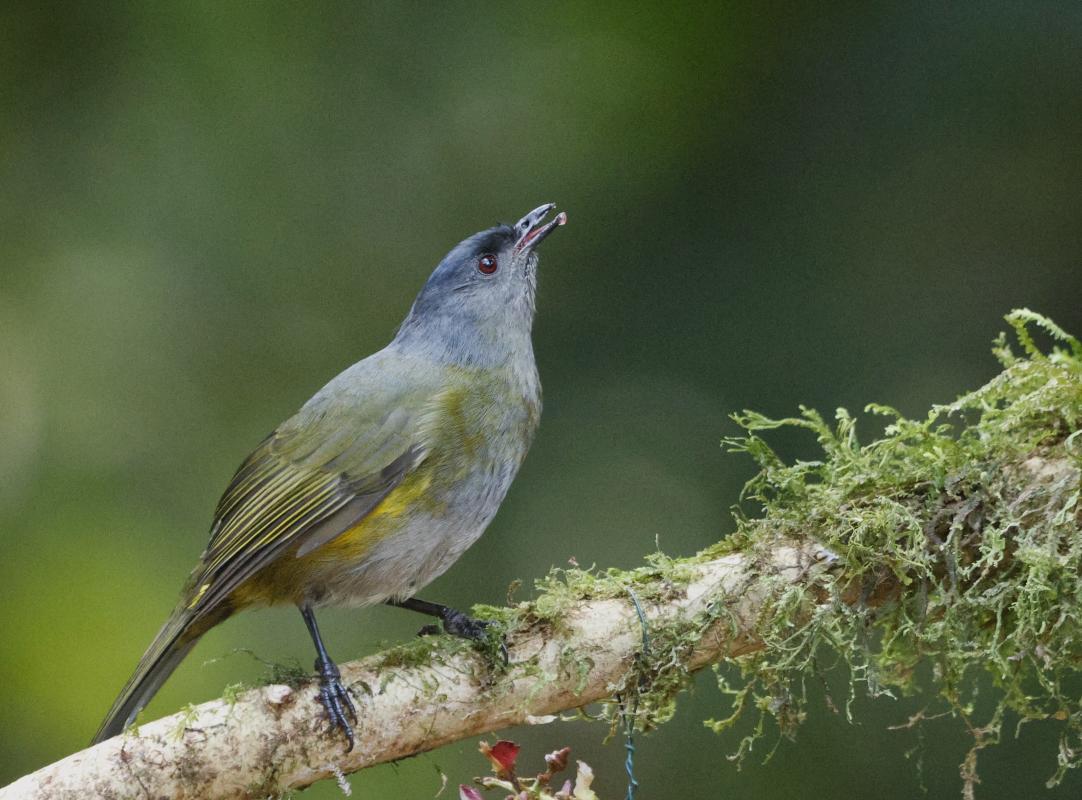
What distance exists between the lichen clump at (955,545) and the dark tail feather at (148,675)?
1.37m

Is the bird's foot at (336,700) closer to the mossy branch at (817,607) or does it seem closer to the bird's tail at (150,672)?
the mossy branch at (817,607)

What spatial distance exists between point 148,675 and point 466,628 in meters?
0.83

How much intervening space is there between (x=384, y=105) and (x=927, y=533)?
10.9 ft

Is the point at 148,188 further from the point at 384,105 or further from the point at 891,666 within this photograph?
the point at 891,666

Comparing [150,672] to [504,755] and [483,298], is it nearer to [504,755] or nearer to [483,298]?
[504,755]

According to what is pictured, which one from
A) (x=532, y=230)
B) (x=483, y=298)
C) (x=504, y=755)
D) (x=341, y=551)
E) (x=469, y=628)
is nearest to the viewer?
(x=504, y=755)

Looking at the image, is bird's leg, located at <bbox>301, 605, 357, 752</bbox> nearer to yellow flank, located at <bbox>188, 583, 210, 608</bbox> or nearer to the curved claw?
the curved claw

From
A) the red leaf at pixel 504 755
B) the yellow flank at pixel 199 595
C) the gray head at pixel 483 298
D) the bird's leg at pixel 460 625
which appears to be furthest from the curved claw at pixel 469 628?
the gray head at pixel 483 298

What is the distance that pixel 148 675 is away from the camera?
3.18 metres

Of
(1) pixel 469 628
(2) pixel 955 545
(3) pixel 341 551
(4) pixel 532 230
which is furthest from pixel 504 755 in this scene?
(4) pixel 532 230

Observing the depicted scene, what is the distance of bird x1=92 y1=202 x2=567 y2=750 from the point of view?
317 cm

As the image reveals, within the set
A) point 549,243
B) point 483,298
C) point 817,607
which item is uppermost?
point 549,243

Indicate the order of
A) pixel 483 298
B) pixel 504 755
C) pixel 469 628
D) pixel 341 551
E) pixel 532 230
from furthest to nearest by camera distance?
pixel 532 230, pixel 483 298, pixel 341 551, pixel 469 628, pixel 504 755

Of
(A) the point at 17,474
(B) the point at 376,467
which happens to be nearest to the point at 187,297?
(A) the point at 17,474
